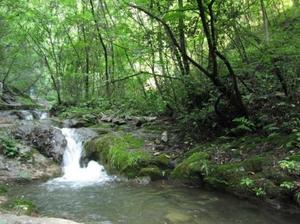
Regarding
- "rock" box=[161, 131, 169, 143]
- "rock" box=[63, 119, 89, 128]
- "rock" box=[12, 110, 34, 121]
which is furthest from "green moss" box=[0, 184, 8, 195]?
"rock" box=[12, 110, 34, 121]

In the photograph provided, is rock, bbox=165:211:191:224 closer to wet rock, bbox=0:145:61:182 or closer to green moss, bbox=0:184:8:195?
green moss, bbox=0:184:8:195

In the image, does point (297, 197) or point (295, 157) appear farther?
point (295, 157)

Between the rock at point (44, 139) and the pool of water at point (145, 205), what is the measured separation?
2132mm

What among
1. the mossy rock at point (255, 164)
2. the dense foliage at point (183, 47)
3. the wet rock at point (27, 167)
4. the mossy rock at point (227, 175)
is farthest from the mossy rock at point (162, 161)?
the wet rock at point (27, 167)

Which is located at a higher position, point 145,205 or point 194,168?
point 194,168

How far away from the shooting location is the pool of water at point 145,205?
595cm

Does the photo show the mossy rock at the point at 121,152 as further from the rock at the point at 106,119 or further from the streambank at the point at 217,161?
the rock at the point at 106,119

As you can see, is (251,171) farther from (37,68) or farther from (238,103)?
(37,68)

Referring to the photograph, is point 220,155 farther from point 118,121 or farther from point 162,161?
point 118,121

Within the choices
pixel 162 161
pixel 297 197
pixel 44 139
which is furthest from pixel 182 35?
pixel 297 197

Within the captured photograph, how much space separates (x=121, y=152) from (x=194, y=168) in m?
2.51

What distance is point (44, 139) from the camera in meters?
10.8

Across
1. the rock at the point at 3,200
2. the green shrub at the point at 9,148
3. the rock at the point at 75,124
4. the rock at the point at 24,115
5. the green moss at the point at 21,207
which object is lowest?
the green moss at the point at 21,207

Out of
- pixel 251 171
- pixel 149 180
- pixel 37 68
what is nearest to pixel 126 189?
pixel 149 180
